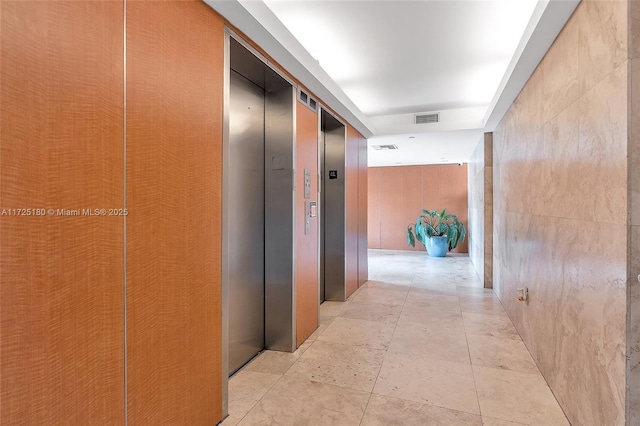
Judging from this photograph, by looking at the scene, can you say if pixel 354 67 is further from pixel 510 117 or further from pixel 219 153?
pixel 219 153

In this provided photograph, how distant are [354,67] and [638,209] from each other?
10.8ft

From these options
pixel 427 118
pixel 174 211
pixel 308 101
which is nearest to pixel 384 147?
pixel 427 118

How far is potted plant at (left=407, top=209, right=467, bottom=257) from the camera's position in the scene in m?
9.45

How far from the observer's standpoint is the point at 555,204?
252cm

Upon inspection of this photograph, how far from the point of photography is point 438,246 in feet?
30.9

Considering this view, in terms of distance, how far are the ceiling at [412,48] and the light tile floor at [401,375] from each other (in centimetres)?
266

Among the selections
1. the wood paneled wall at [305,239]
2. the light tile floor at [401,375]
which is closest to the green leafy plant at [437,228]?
the light tile floor at [401,375]

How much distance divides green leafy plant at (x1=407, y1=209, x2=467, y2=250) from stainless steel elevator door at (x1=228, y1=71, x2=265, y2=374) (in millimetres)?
7331

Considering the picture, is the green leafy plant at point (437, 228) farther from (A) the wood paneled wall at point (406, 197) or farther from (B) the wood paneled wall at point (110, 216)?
(B) the wood paneled wall at point (110, 216)

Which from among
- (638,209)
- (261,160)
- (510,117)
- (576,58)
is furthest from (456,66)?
(638,209)

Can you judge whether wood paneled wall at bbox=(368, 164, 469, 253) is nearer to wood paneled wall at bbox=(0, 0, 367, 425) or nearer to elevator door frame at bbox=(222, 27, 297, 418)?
elevator door frame at bbox=(222, 27, 297, 418)

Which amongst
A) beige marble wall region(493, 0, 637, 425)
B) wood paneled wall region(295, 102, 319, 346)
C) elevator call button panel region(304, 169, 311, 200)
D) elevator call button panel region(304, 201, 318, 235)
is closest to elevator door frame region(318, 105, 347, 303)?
wood paneled wall region(295, 102, 319, 346)

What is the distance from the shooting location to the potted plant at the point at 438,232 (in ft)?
31.0

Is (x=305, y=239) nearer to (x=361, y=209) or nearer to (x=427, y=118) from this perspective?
(x=361, y=209)
